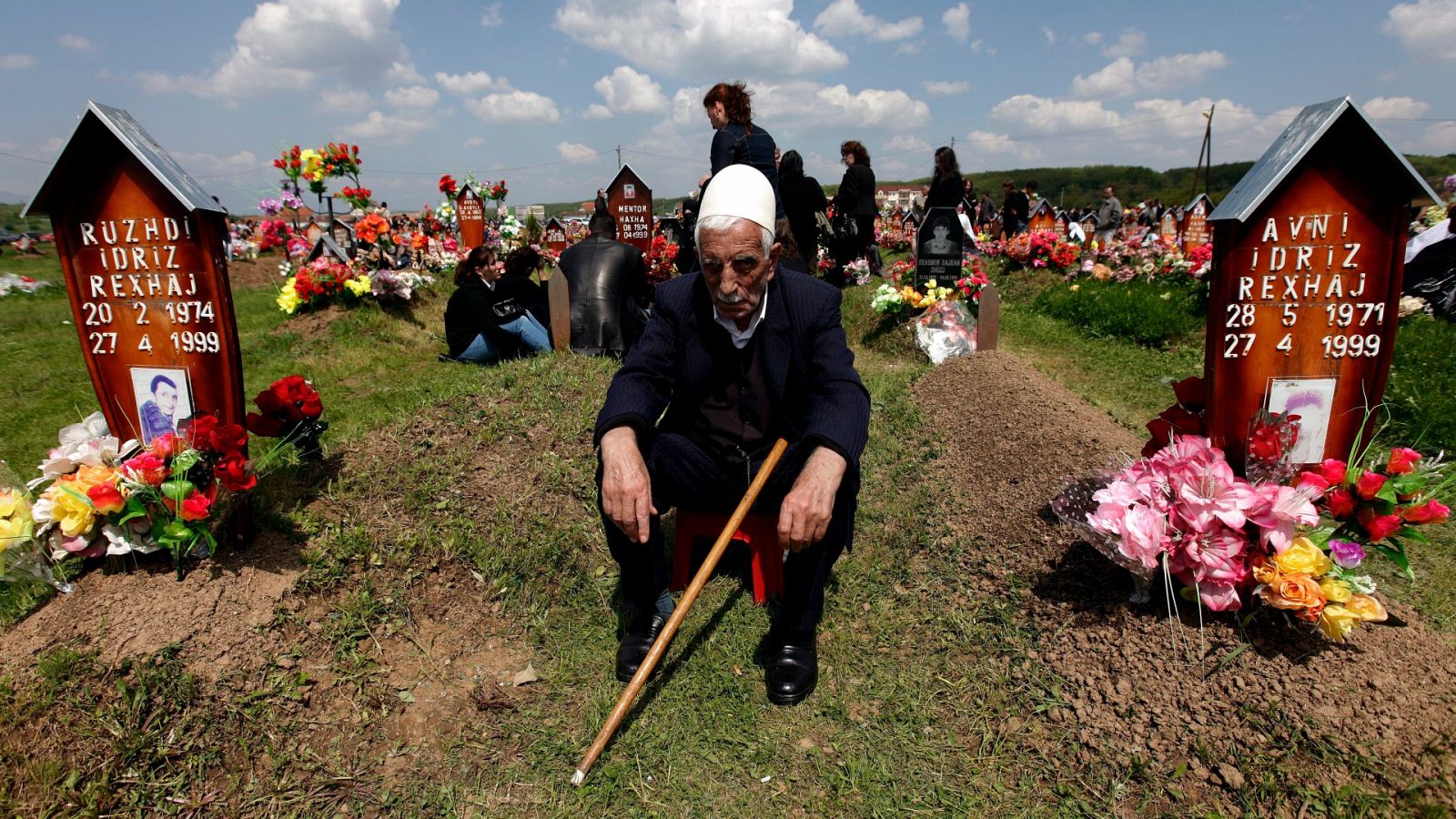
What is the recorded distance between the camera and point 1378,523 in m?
2.20

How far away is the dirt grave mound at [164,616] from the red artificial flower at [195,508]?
0.25 m

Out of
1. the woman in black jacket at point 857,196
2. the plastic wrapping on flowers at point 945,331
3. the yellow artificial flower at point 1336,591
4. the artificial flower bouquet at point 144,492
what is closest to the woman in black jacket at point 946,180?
the woman in black jacket at point 857,196

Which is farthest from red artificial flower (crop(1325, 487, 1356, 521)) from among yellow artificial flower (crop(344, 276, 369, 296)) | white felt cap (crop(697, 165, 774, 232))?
yellow artificial flower (crop(344, 276, 369, 296))

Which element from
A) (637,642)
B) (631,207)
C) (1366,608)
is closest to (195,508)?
(637,642)

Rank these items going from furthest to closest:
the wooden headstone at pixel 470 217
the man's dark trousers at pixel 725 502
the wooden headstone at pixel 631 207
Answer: the wooden headstone at pixel 470 217 < the wooden headstone at pixel 631 207 < the man's dark trousers at pixel 725 502

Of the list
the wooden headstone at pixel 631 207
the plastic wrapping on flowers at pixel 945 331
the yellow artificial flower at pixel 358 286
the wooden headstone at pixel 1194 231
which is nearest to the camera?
the plastic wrapping on flowers at pixel 945 331

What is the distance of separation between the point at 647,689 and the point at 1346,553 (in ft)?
7.42

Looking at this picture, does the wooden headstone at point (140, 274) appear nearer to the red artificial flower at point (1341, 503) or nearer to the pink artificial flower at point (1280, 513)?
the pink artificial flower at point (1280, 513)

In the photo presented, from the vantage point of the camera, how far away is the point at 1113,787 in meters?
2.02

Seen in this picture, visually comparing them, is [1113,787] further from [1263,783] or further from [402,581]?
[402,581]

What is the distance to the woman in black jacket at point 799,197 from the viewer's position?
8406 mm

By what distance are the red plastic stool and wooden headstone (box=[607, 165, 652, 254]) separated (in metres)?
7.48

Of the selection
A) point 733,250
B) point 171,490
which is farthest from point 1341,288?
point 171,490

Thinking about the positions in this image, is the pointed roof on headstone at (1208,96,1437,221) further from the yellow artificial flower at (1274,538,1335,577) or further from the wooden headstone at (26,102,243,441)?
the wooden headstone at (26,102,243,441)
